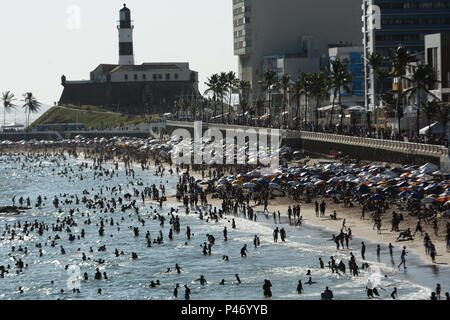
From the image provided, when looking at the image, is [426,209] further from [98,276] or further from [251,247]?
[98,276]

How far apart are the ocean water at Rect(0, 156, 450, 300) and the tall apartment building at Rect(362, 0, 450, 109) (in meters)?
80.4

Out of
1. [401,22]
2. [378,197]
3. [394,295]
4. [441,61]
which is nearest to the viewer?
[394,295]

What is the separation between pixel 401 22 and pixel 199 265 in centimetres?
10727

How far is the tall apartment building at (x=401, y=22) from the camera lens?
145m

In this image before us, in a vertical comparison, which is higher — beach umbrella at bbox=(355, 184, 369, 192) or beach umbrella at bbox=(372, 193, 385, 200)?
beach umbrella at bbox=(355, 184, 369, 192)

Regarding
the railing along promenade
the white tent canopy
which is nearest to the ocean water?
the railing along promenade

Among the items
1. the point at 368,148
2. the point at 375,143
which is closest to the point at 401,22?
the point at 368,148

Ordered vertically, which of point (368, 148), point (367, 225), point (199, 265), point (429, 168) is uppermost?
point (368, 148)

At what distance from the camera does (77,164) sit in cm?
14312

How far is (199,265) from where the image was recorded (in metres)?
50.2

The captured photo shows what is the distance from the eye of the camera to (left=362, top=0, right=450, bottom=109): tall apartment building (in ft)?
475

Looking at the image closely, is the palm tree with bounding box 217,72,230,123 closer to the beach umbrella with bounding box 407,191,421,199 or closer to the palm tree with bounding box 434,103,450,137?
the palm tree with bounding box 434,103,450,137

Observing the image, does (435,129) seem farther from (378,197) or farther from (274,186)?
(378,197)
